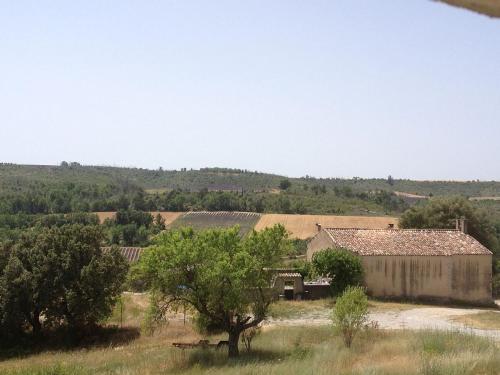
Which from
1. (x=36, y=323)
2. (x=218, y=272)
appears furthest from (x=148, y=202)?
(x=218, y=272)

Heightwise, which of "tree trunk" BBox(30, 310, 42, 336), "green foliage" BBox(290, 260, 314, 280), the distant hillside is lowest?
"tree trunk" BBox(30, 310, 42, 336)

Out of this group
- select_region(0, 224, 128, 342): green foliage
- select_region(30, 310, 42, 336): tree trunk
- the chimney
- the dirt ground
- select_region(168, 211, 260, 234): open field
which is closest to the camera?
the dirt ground

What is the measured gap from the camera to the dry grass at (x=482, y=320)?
26531 millimetres

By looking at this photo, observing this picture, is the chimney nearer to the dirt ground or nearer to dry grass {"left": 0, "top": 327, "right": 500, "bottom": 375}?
the dirt ground

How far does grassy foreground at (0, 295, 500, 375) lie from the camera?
1492cm

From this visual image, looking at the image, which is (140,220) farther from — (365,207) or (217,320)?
(217,320)

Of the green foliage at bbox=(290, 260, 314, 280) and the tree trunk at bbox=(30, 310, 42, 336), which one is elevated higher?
the green foliage at bbox=(290, 260, 314, 280)

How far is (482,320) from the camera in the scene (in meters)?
28.2

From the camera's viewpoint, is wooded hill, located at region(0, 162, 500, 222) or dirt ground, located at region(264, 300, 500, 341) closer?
dirt ground, located at region(264, 300, 500, 341)

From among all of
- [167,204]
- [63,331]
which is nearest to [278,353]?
[63,331]

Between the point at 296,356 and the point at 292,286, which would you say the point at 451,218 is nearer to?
the point at 292,286

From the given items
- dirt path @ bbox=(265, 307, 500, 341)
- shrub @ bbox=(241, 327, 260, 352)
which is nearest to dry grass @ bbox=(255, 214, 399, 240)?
dirt path @ bbox=(265, 307, 500, 341)

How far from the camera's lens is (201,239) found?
73.2ft

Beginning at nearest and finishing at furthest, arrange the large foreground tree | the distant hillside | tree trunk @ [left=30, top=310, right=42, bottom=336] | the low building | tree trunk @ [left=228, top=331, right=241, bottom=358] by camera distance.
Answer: tree trunk @ [left=228, top=331, right=241, bottom=358]
the large foreground tree
tree trunk @ [left=30, top=310, right=42, bottom=336]
the low building
the distant hillside
